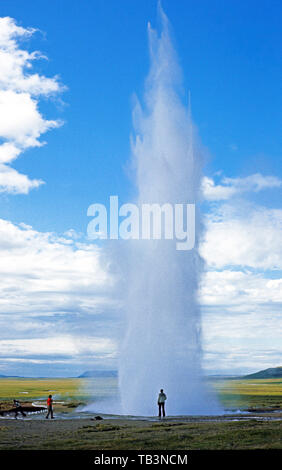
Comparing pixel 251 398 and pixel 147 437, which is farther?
pixel 251 398

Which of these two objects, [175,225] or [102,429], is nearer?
[102,429]

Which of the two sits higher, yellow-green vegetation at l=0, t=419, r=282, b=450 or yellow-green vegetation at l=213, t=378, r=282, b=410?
yellow-green vegetation at l=213, t=378, r=282, b=410

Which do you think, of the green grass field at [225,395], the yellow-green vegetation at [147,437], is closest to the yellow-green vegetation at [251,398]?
the green grass field at [225,395]

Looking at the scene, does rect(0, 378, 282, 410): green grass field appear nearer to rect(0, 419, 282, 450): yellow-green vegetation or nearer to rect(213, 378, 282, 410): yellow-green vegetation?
rect(213, 378, 282, 410): yellow-green vegetation

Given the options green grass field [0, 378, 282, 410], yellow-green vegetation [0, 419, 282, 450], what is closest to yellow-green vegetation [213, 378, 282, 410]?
green grass field [0, 378, 282, 410]

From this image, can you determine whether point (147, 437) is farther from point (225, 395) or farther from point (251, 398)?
point (225, 395)

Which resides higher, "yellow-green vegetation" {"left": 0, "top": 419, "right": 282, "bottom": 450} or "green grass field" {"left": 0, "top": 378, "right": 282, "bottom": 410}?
"green grass field" {"left": 0, "top": 378, "right": 282, "bottom": 410}

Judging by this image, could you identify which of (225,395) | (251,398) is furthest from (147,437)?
(225,395)

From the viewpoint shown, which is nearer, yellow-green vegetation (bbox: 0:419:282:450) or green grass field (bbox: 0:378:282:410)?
yellow-green vegetation (bbox: 0:419:282:450)

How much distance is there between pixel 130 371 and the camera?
1610 inches

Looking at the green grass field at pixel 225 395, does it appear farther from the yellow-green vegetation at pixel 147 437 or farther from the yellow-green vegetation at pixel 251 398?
the yellow-green vegetation at pixel 147 437

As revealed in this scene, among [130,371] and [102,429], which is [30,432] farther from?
[130,371]
